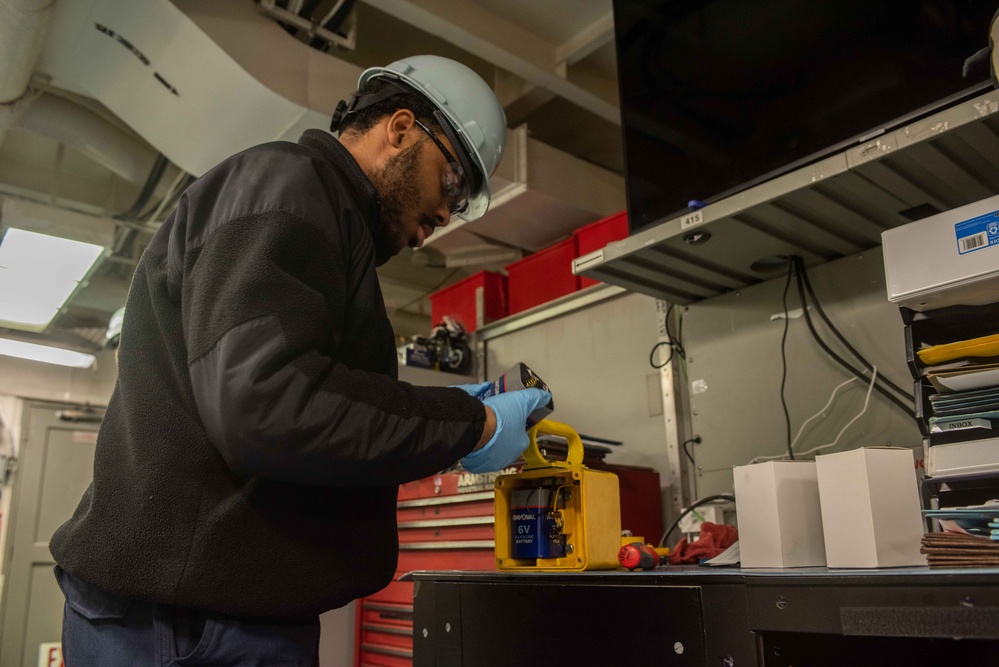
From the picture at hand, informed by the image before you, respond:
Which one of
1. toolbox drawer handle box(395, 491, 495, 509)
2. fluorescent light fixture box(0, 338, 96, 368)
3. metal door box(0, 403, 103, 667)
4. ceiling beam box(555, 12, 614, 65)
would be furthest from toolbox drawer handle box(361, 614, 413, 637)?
fluorescent light fixture box(0, 338, 96, 368)

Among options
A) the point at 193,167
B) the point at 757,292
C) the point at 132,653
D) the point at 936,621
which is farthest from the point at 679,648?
the point at 193,167

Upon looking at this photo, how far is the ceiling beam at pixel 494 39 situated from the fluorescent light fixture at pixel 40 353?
11.1 ft

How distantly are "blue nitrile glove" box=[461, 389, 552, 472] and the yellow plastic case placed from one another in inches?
6.5

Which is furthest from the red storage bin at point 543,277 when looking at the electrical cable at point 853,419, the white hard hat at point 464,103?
the white hard hat at point 464,103

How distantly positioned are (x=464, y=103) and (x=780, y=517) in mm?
840

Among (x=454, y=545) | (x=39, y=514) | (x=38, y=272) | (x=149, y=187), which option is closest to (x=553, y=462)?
(x=454, y=545)

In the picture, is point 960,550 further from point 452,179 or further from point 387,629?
point 387,629

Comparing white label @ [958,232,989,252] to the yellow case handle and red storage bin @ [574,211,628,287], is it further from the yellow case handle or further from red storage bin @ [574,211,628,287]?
red storage bin @ [574,211,628,287]

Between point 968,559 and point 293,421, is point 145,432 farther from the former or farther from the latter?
point 968,559

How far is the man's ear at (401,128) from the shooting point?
1144mm

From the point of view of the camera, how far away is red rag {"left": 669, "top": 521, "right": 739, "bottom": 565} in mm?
1426

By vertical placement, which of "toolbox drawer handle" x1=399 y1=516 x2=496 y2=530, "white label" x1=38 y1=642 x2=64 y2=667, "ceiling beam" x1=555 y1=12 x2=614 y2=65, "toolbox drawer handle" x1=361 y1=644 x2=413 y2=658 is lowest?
"white label" x1=38 y1=642 x2=64 y2=667

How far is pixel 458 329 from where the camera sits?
290 centimetres

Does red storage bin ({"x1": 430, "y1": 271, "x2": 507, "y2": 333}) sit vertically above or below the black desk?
above
